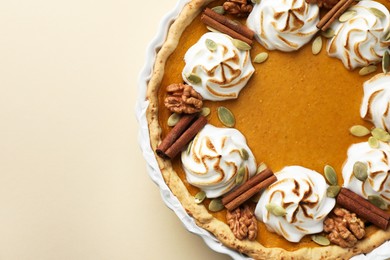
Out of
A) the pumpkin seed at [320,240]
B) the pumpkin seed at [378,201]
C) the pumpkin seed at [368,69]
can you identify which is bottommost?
the pumpkin seed at [320,240]

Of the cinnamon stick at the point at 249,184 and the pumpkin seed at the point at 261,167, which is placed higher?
the pumpkin seed at the point at 261,167

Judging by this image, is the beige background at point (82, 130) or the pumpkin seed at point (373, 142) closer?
the pumpkin seed at point (373, 142)

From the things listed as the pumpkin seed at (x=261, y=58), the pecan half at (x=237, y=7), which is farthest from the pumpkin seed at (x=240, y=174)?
the pecan half at (x=237, y=7)

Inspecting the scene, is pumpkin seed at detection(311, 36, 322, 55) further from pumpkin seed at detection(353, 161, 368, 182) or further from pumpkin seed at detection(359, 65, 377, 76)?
pumpkin seed at detection(353, 161, 368, 182)

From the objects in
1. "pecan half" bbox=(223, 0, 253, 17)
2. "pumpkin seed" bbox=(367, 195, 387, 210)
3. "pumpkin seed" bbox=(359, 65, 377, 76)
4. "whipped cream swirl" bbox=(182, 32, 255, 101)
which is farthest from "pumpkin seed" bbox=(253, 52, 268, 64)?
"pumpkin seed" bbox=(367, 195, 387, 210)

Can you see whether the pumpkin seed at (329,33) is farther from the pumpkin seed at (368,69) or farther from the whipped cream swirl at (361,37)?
the pumpkin seed at (368,69)

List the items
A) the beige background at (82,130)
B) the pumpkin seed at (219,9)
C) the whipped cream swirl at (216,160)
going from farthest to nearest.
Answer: the beige background at (82,130) → the pumpkin seed at (219,9) → the whipped cream swirl at (216,160)

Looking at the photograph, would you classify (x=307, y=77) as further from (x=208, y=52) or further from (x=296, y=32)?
(x=208, y=52)

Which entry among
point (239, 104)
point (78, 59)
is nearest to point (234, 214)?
point (239, 104)
